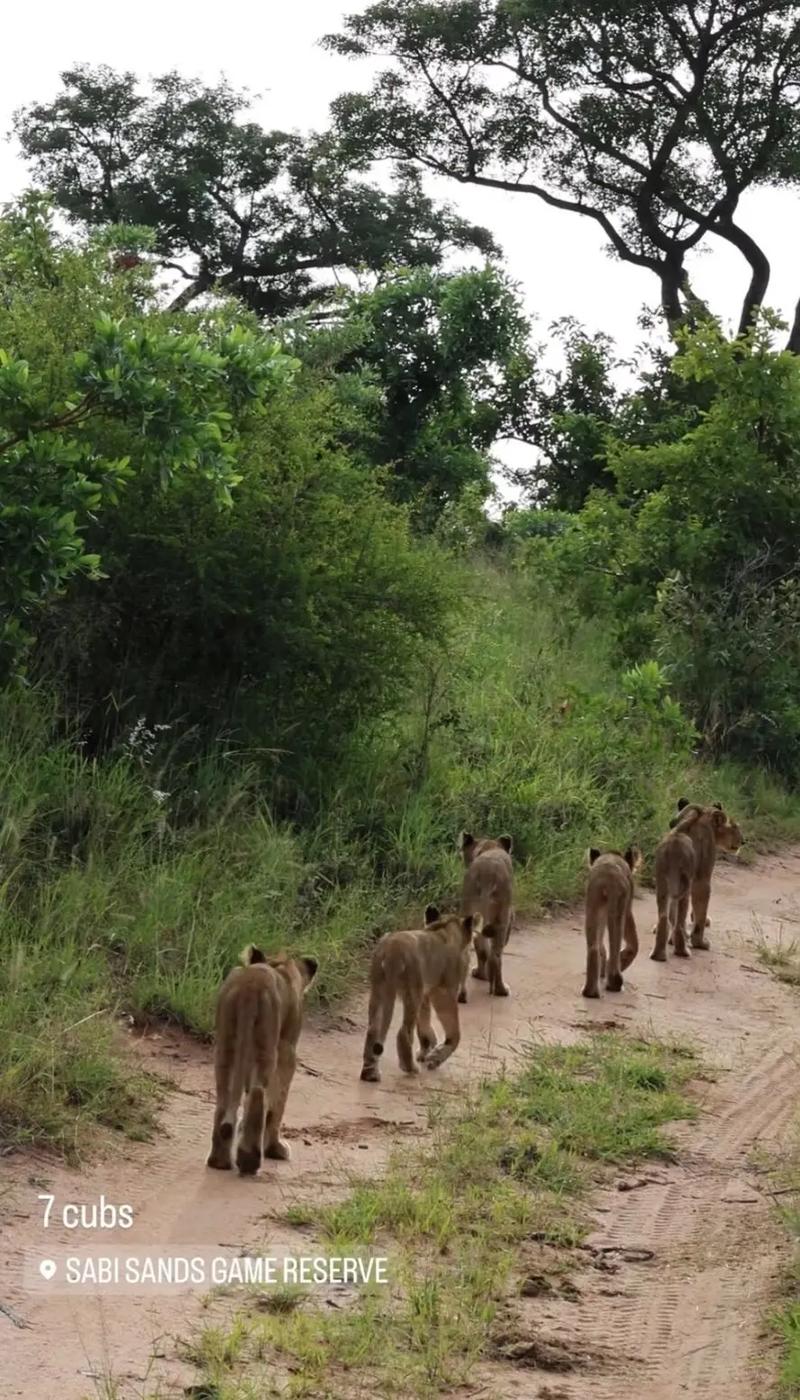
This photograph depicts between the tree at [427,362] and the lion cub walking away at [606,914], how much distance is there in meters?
9.93

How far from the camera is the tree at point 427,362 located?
65.8 feet

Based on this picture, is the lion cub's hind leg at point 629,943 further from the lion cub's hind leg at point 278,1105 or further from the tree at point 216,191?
the tree at point 216,191

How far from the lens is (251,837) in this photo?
10.3 m

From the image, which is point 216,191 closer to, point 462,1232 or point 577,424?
point 577,424

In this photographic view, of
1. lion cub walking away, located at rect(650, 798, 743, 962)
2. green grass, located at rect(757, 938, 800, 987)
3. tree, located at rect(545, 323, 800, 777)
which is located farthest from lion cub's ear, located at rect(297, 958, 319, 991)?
tree, located at rect(545, 323, 800, 777)

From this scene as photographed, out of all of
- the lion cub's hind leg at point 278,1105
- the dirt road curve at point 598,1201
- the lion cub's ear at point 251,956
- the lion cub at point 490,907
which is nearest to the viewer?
the dirt road curve at point 598,1201

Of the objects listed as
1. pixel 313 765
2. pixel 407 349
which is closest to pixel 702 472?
pixel 407 349

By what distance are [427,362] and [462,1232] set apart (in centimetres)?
1517

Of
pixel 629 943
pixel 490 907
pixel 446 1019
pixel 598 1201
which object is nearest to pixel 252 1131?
pixel 598 1201

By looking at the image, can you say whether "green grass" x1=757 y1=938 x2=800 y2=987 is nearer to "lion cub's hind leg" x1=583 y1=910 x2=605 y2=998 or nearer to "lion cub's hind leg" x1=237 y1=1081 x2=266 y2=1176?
"lion cub's hind leg" x1=583 y1=910 x2=605 y2=998

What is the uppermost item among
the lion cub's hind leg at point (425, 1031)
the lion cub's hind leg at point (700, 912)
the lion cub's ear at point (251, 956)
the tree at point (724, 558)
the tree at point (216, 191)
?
the tree at point (216, 191)

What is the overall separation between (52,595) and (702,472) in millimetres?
9040

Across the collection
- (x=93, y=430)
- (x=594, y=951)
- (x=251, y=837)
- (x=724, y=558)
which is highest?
(x=724, y=558)

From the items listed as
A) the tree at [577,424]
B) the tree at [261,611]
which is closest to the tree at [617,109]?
the tree at [577,424]
